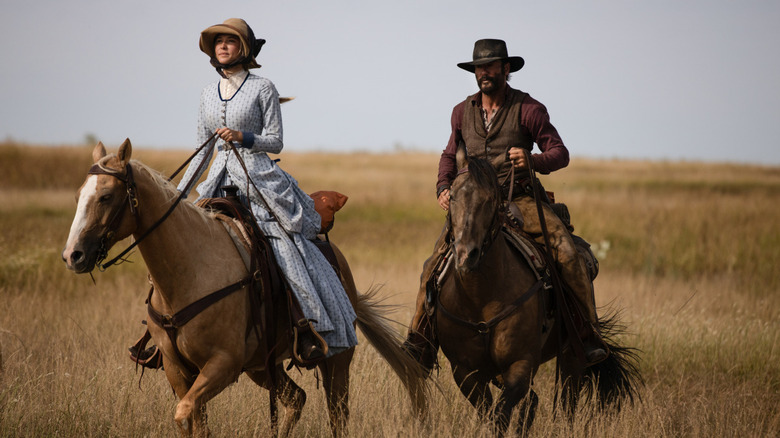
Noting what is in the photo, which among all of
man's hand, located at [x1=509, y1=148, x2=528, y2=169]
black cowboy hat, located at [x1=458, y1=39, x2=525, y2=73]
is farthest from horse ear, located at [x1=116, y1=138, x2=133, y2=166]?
black cowboy hat, located at [x1=458, y1=39, x2=525, y2=73]

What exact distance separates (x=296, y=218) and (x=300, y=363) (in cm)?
102

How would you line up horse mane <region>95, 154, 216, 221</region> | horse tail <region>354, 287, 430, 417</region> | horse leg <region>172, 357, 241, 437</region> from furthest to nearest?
horse tail <region>354, 287, 430, 417</region> → horse leg <region>172, 357, 241, 437</region> → horse mane <region>95, 154, 216, 221</region>

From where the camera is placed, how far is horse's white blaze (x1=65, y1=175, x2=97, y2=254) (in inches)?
155

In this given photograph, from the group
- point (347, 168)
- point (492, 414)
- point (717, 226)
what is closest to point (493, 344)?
point (492, 414)

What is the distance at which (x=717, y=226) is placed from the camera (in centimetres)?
2052

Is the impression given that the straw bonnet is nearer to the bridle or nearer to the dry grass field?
the bridle

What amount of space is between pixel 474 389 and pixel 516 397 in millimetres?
540

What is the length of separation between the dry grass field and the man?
644 millimetres

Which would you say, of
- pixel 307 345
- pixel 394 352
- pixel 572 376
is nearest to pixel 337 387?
pixel 394 352

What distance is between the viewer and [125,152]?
421 centimetres

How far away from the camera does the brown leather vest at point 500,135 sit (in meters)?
6.00

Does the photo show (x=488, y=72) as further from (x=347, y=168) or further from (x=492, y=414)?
(x=347, y=168)

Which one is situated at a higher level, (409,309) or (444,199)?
(444,199)

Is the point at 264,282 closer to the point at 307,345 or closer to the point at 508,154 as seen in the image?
the point at 307,345
